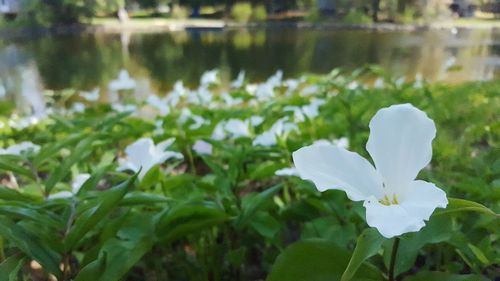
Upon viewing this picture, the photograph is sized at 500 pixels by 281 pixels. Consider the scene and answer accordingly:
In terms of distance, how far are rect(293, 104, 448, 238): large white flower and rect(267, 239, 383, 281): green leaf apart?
0.23 feet

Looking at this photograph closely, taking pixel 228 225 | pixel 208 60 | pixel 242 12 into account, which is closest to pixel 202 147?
pixel 228 225

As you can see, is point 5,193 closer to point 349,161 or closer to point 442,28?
point 349,161

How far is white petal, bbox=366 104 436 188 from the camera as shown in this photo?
43cm

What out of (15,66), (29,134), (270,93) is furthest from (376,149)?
(15,66)

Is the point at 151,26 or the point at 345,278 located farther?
the point at 151,26

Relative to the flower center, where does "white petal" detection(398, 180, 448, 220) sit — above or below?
above

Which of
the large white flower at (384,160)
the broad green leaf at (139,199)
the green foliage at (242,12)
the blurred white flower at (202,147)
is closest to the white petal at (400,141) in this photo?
the large white flower at (384,160)

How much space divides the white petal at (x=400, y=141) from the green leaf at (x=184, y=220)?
0.79ft

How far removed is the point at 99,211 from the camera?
508 millimetres

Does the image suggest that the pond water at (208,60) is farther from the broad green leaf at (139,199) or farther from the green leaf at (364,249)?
the green leaf at (364,249)

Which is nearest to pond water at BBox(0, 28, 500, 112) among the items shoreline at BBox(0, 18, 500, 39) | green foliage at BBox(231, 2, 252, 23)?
shoreline at BBox(0, 18, 500, 39)

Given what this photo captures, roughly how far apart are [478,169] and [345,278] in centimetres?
47

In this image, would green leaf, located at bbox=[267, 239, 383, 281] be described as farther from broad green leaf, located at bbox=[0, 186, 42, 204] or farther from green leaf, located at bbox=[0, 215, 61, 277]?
broad green leaf, located at bbox=[0, 186, 42, 204]

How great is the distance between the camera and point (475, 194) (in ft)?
2.08
